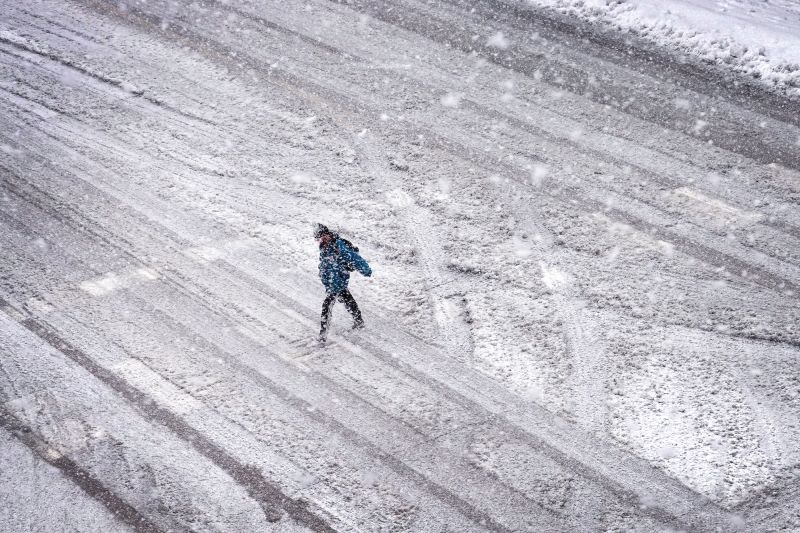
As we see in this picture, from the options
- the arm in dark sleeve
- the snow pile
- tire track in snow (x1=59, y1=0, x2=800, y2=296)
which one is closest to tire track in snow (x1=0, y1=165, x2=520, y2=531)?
the arm in dark sleeve

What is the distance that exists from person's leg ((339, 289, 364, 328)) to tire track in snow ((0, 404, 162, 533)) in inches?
97.4

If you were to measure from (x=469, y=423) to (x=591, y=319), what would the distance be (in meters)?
1.83

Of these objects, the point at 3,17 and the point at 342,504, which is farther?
the point at 3,17

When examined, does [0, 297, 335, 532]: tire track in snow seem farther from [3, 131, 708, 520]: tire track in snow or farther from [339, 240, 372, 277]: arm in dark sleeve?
[339, 240, 372, 277]: arm in dark sleeve

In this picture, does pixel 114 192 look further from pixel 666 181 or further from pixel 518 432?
pixel 666 181

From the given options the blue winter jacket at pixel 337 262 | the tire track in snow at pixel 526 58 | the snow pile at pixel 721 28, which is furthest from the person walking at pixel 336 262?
the snow pile at pixel 721 28

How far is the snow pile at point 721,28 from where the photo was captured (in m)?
11.4

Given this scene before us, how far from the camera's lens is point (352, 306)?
6.91 m

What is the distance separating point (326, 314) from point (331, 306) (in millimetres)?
86

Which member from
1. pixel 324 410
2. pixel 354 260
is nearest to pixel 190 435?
pixel 324 410

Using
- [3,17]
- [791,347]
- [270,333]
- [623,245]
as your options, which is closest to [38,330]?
[270,333]

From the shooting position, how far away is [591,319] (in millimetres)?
7199

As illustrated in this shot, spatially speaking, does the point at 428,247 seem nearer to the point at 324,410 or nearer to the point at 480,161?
the point at 480,161

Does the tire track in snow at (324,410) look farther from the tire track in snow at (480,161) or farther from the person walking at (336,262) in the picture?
the tire track in snow at (480,161)
